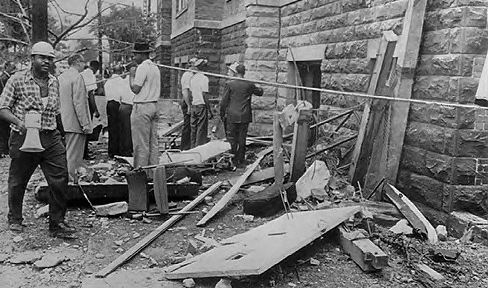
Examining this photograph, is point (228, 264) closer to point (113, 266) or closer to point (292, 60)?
point (113, 266)

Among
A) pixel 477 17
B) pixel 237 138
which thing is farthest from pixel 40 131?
pixel 477 17

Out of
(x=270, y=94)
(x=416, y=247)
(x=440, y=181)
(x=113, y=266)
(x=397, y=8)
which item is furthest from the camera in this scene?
(x=270, y=94)

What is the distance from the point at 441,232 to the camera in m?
5.70

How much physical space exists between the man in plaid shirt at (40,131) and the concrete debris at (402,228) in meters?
3.60

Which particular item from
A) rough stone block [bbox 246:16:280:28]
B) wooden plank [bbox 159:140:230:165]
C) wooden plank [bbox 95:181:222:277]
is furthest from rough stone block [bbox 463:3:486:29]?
rough stone block [bbox 246:16:280:28]

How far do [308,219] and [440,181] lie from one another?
81.2 inches

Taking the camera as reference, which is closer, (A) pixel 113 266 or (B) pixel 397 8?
(A) pixel 113 266

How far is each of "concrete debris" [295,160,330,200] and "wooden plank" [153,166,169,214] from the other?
67.0 inches

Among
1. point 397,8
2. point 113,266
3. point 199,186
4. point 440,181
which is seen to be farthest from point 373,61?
point 113,266

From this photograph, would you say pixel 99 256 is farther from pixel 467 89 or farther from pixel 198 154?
pixel 467 89

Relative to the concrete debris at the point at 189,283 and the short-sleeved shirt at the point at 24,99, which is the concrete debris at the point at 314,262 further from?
→ the short-sleeved shirt at the point at 24,99

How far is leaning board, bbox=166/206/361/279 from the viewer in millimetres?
4254

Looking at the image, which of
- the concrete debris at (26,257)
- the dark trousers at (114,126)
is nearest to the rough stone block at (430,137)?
the concrete debris at (26,257)

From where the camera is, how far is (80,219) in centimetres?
639
